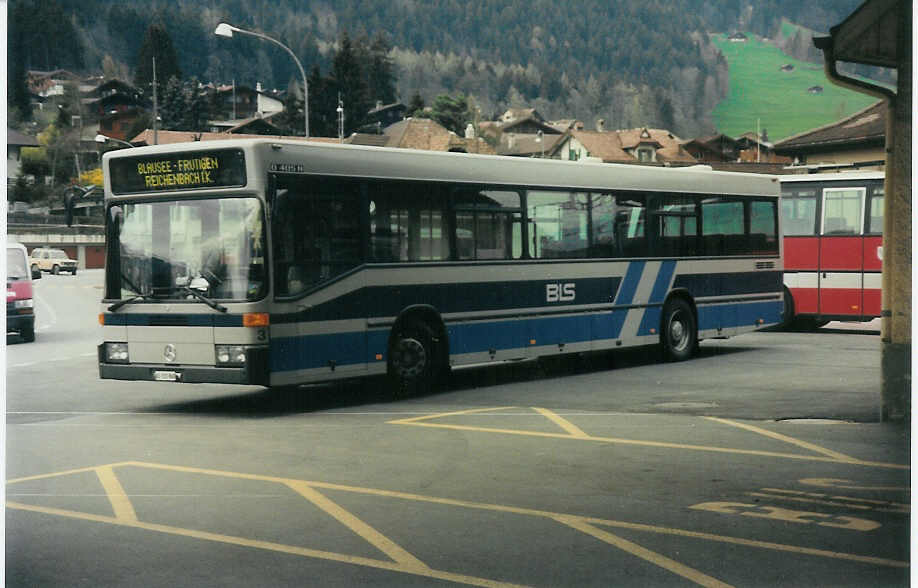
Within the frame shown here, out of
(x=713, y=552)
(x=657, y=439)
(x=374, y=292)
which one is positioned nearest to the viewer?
(x=713, y=552)

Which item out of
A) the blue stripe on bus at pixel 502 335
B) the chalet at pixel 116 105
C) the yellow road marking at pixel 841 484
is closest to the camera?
the yellow road marking at pixel 841 484

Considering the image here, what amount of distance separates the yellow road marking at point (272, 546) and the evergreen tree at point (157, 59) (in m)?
4.68

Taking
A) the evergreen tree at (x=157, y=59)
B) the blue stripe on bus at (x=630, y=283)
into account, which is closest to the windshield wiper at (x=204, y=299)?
the evergreen tree at (x=157, y=59)

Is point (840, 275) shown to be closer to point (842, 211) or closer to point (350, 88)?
point (842, 211)

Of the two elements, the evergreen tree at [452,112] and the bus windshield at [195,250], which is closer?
the bus windshield at [195,250]

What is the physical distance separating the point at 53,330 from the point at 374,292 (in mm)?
16542

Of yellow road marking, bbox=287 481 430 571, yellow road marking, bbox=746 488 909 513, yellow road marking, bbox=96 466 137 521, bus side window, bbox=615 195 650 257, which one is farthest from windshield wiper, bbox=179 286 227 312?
bus side window, bbox=615 195 650 257

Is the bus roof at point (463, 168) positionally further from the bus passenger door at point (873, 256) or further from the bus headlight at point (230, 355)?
the bus passenger door at point (873, 256)

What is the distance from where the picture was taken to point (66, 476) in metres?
8.99

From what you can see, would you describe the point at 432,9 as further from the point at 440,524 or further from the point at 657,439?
the point at 440,524

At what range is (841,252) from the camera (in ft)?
77.7

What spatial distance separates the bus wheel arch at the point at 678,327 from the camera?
17.4 m

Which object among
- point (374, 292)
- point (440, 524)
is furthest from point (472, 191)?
point (440, 524)

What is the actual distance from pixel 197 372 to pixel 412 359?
2.49 m
